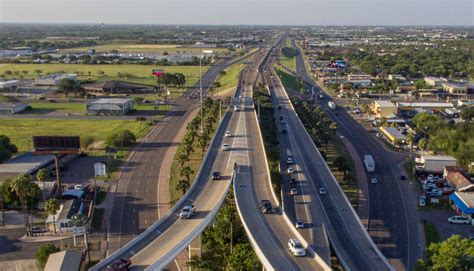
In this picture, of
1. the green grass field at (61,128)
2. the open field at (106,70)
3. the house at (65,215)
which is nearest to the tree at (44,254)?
the house at (65,215)

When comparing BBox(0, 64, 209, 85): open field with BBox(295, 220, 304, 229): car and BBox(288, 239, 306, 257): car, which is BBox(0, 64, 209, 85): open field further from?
BBox(288, 239, 306, 257): car

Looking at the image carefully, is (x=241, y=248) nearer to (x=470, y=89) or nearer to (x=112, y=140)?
(x=112, y=140)

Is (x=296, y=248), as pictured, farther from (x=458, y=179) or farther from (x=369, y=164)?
(x=369, y=164)

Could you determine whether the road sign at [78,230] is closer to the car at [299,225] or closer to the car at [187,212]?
the car at [187,212]

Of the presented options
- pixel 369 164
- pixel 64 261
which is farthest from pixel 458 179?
pixel 64 261

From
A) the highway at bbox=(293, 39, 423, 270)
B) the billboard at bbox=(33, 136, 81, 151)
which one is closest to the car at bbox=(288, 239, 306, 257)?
the highway at bbox=(293, 39, 423, 270)

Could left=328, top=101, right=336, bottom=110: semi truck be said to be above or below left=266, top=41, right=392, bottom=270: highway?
below
